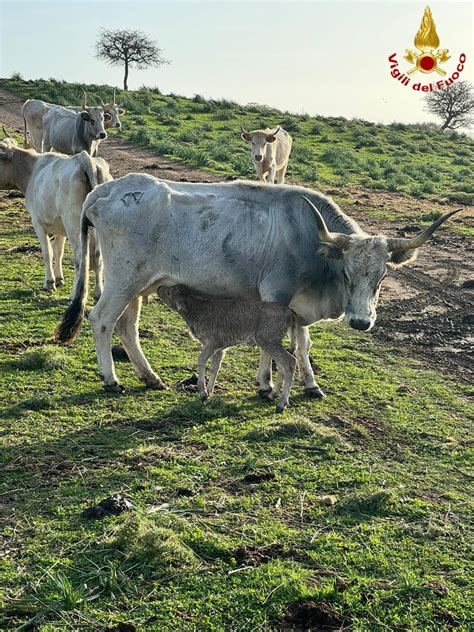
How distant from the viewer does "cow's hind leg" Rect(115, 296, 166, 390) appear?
26.9 feet

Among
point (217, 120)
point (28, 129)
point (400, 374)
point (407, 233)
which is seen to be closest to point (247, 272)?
point (400, 374)

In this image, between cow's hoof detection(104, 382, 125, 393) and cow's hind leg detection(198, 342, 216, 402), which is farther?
cow's hoof detection(104, 382, 125, 393)

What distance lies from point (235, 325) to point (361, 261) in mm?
1305

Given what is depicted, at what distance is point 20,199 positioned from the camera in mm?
18719

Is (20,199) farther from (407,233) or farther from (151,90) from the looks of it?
(151,90)

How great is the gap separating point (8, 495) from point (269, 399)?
303 centimetres

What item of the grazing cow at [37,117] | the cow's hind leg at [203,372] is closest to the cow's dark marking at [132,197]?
the cow's hind leg at [203,372]

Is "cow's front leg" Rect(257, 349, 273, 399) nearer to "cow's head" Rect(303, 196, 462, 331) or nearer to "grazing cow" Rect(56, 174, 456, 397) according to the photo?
"grazing cow" Rect(56, 174, 456, 397)

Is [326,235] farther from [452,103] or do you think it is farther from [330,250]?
[452,103]

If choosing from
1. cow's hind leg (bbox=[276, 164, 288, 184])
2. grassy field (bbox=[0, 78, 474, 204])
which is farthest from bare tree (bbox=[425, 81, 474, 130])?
cow's hind leg (bbox=[276, 164, 288, 184])

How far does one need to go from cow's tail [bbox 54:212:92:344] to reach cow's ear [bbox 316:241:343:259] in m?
2.32

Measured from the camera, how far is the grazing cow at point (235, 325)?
25.4 feet

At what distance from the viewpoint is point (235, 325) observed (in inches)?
306

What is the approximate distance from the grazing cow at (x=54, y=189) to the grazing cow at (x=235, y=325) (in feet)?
7.64
